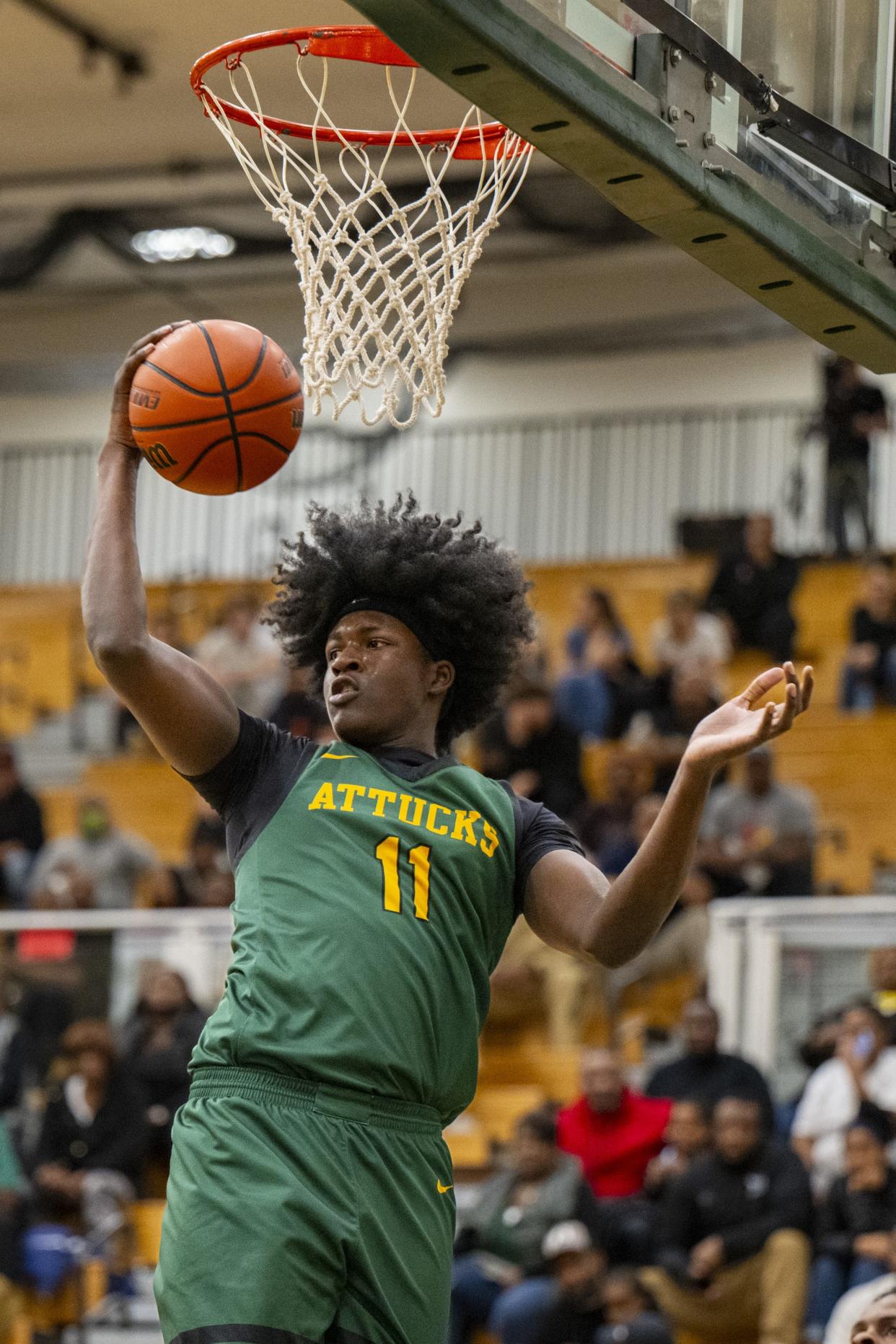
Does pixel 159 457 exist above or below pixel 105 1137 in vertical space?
above

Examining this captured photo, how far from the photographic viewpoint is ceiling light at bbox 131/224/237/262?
1830 centimetres

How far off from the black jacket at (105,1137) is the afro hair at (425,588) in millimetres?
7061

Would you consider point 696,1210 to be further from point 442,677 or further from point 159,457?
point 159,457

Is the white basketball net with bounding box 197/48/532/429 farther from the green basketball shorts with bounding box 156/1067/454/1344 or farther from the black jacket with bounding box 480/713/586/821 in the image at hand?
the black jacket with bounding box 480/713/586/821

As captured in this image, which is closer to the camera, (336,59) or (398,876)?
(398,876)

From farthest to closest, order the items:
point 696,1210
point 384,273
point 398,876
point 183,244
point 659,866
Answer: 1. point 183,244
2. point 696,1210
3. point 384,273
4. point 398,876
5. point 659,866

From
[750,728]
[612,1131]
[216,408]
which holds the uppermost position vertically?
[216,408]

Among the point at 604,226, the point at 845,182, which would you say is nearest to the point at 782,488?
the point at 604,226

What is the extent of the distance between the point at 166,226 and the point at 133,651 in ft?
49.2

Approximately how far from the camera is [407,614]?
430 centimetres

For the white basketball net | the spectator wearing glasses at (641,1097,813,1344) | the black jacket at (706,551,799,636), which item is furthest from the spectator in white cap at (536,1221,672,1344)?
the black jacket at (706,551,799,636)

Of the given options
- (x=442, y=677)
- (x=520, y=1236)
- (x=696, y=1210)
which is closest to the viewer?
(x=442, y=677)

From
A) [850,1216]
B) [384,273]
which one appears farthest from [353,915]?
[850,1216]

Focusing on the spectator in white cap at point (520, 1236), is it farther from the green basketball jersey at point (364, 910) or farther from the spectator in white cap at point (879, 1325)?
the green basketball jersey at point (364, 910)
